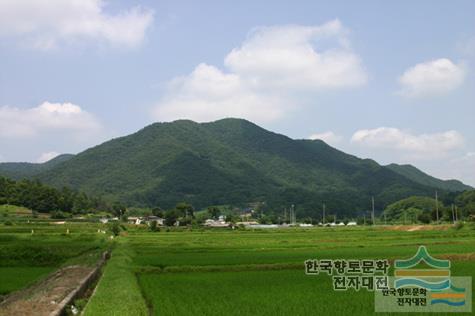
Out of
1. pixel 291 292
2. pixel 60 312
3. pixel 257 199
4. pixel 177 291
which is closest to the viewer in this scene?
pixel 60 312

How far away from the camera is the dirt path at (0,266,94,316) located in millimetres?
14727

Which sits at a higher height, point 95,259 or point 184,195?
point 184,195

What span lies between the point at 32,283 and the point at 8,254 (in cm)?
1299

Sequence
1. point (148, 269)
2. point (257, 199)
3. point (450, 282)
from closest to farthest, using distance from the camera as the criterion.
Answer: point (450, 282) → point (148, 269) → point (257, 199)

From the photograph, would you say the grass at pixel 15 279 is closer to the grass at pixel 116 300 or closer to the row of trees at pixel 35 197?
the grass at pixel 116 300

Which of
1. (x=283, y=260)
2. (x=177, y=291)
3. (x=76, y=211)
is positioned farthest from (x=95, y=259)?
(x=76, y=211)

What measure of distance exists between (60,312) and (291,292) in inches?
287

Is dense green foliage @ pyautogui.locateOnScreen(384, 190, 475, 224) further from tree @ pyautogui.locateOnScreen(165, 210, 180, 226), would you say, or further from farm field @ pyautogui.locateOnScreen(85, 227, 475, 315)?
farm field @ pyautogui.locateOnScreen(85, 227, 475, 315)

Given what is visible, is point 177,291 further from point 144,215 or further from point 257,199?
point 257,199

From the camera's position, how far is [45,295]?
59.9ft

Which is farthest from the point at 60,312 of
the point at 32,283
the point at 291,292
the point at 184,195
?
the point at 184,195

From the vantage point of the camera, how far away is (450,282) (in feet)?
51.5

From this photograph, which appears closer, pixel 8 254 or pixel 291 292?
pixel 291 292

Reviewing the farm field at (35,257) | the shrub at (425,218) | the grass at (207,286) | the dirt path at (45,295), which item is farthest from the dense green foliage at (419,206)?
the dirt path at (45,295)
